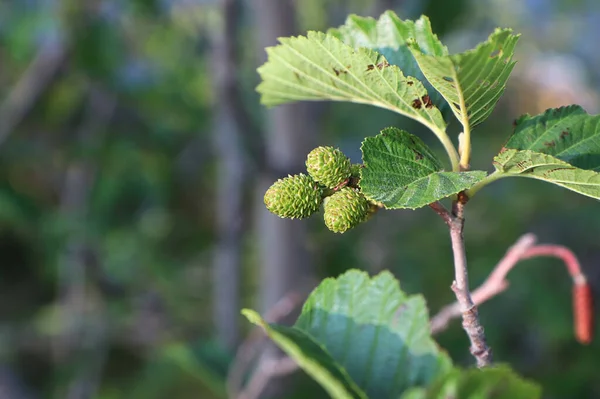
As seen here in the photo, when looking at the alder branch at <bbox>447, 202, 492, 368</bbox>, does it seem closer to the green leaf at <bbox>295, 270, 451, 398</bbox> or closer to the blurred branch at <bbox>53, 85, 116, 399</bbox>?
the green leaf at <bbox>295, 270, 451, 398</bbox>

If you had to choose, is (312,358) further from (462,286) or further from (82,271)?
(82,271)

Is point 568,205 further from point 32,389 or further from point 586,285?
point 32,389

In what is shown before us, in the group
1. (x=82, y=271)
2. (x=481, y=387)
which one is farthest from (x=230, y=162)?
(x=481, y=387)

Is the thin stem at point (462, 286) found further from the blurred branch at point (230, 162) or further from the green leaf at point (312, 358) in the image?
the blurred branch at point (230, 162)

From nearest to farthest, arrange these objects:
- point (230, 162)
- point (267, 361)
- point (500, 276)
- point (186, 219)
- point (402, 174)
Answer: point (402, 174) → point (500, 276) → point (267, 361) → point (230, 162) → point (186, 219)

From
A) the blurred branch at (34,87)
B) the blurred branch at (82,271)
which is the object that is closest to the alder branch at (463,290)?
the blurred branch at (34,87)

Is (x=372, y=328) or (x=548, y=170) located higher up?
(x=548, y=170)

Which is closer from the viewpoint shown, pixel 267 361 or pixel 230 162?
pixel 267 361
